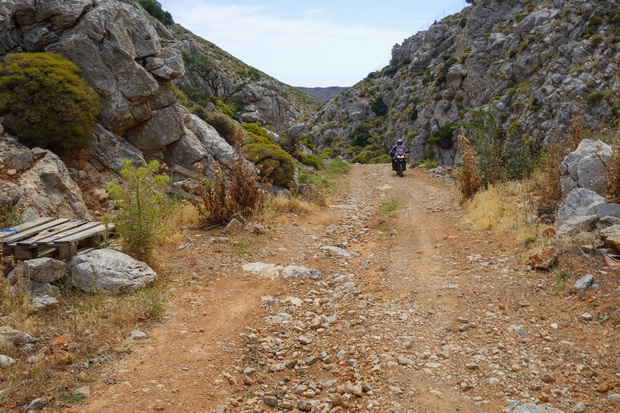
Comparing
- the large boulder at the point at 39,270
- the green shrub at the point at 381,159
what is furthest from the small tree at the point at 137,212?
the green shrub at the point at 381,159

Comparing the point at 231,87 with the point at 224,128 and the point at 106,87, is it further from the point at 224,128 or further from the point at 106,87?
the point at 106,87

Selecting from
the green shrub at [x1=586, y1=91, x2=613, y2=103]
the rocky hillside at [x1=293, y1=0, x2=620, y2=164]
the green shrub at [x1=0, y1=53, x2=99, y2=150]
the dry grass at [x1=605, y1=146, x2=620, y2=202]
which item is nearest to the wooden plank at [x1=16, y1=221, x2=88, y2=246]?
the green shrub at [x1=0, y1=53, x2=99, y2=150]

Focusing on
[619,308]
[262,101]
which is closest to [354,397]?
[619,308]

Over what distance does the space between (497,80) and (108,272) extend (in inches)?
1262

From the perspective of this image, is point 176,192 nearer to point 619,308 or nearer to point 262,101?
point 619,308

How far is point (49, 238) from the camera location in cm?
598

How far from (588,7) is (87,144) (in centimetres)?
3084

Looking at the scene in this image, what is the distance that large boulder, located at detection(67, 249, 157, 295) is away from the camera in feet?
18.5

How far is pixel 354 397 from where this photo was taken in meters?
3.70

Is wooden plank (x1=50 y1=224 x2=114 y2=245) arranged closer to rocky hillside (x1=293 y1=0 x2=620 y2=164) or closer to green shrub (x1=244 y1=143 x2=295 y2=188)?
green shrub (x1=244 y1=143 x2=295 y2=188)

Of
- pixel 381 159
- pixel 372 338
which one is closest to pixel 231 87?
pixel 381 159

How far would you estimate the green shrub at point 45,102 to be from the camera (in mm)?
8242

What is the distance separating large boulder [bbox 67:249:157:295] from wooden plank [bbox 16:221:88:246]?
0.56 metres

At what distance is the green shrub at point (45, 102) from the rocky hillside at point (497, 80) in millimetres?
13172
